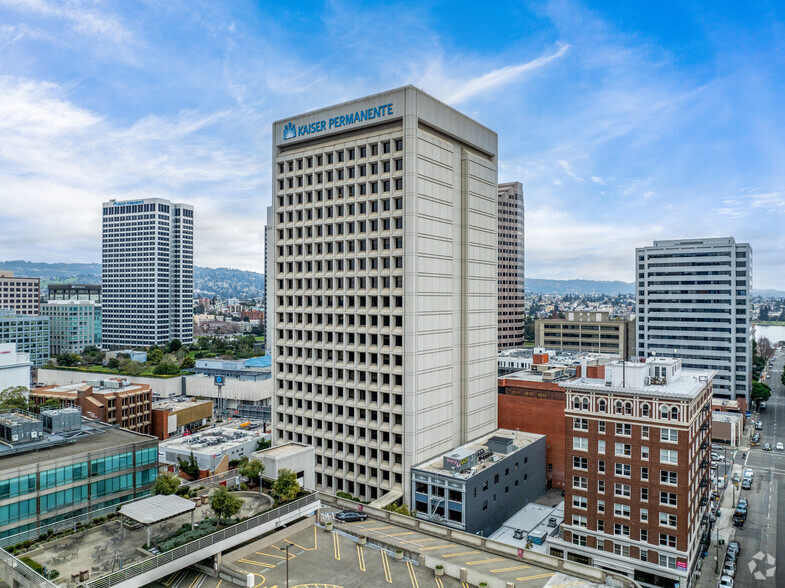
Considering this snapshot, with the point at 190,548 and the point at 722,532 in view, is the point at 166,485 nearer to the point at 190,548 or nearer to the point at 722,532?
the point at 190,548

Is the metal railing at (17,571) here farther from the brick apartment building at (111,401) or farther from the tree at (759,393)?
the tree at (759,393)

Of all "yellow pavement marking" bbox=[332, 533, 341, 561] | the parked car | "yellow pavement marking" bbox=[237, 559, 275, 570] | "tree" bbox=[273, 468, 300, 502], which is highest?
"tree" bbox=[273, 468, 300, 502]

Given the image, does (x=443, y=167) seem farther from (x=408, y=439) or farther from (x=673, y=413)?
(x=673, y=413)

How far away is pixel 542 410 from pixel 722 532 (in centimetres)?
3167

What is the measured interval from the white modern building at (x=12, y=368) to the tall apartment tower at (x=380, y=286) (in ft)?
306

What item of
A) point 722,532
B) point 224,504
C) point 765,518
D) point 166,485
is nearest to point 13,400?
point 166,485

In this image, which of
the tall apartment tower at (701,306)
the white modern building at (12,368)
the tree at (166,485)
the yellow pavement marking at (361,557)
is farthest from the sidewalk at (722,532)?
the white modern building at (12,368)

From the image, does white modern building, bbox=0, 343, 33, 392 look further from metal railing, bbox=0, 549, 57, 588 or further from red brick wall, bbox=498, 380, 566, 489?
red brick wall, bbox=498, 380, 566, 489

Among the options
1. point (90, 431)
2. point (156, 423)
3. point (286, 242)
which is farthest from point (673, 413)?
point (156, 423)

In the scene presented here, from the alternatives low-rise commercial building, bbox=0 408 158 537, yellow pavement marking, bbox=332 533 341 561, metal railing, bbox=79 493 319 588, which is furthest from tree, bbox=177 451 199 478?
yellow pavement marking, bbox=332 533 341 561

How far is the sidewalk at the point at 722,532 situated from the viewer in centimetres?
6857

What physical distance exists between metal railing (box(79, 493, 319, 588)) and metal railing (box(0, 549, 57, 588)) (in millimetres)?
2600

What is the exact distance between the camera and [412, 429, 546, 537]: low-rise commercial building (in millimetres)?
70875

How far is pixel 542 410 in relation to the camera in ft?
326
